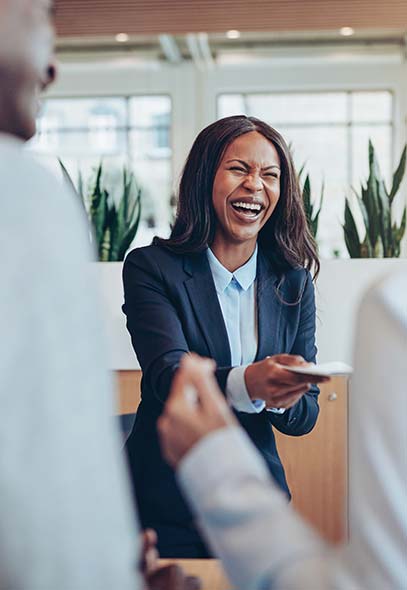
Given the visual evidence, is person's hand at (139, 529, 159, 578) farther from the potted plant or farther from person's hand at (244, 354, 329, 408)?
the potted plant

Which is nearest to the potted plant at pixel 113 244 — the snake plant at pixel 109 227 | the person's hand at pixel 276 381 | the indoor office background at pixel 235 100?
the snake plant at pixel 109 227

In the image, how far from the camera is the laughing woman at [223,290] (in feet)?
6.19

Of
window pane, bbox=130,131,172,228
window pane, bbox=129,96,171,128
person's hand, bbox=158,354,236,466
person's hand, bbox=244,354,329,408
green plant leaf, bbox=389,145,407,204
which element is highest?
window pane, bbox=129,96,171,128

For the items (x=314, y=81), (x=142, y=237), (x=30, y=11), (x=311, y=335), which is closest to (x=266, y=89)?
(x=314, y=81)

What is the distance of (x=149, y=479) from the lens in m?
1.91

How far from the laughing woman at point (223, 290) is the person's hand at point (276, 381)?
100mm

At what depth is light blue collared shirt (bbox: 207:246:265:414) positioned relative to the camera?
2.01 m

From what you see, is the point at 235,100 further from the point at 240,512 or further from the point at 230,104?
the point at 240,512

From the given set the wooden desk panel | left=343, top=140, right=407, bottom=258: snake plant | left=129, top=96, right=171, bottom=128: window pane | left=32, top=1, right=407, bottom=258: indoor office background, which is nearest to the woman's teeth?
the wooden desk panel

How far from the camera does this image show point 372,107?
34.1 ft

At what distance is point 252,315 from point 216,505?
1329 millimetres

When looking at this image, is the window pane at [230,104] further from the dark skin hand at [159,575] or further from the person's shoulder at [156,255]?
the dark skin hand at [159,575]

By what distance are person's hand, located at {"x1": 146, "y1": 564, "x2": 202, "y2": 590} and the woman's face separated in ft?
3.91

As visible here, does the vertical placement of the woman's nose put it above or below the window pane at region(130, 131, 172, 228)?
below
